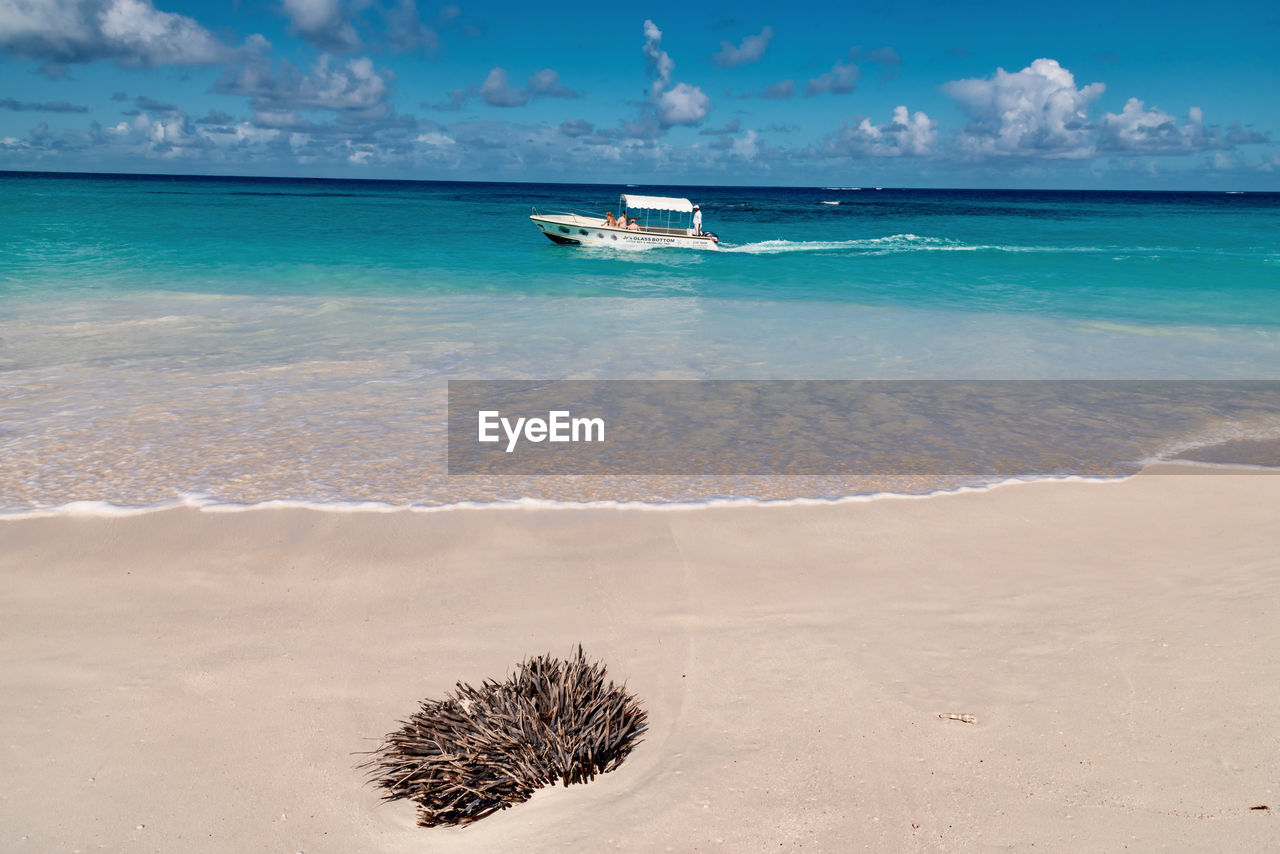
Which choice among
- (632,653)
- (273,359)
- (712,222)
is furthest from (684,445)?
(712,222)

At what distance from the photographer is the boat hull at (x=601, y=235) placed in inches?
1432

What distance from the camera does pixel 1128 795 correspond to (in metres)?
3.81

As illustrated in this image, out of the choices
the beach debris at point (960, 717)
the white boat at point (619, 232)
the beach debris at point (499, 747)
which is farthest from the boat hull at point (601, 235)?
the beach debris at point (499, 747)

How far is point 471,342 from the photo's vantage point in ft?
51.7

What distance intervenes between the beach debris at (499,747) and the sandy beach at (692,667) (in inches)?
3.9

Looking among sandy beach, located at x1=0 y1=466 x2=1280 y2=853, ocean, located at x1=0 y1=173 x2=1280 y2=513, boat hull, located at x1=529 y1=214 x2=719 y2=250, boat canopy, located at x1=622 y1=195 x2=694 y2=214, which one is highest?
boat canopy, located at x1=622 y1=195 x2=694 y2=214

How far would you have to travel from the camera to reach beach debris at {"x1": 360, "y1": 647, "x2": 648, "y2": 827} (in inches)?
146

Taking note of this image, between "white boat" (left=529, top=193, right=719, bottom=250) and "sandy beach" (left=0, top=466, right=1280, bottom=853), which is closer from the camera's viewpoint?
"sandy beach" (left=0, top=466, right=1280, bottom=853)

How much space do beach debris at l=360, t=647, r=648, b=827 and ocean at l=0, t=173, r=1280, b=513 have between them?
378 centimetres

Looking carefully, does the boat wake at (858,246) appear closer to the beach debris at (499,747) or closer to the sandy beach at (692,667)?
the sandy beach at (692,667)

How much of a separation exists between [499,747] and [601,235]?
1352 inches

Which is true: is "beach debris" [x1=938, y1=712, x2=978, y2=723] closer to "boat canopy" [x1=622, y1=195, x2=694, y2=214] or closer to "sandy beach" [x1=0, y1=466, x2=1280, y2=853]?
"sandy beach" [x1=0, y1=466, x2=1280, y2=853]

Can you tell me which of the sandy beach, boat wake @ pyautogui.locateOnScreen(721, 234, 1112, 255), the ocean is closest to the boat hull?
the ocean

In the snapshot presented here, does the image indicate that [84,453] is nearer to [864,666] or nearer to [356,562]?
[356,562]
